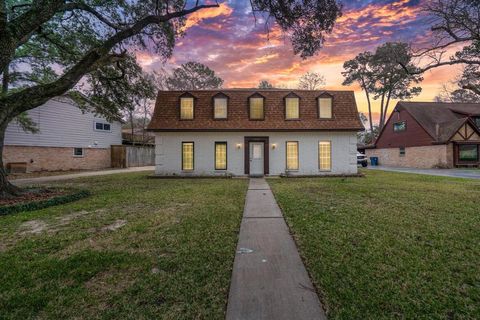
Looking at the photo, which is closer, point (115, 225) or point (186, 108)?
point (115, 225)

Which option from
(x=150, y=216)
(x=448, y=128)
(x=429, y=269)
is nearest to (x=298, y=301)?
(x=429, y=269)

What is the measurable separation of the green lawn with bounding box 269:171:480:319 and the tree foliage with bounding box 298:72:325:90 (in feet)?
101

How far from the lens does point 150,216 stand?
17.9ft

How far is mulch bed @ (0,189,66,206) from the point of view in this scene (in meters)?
6.64

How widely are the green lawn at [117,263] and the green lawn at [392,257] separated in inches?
52.2

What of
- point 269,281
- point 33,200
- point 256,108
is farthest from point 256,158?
point 269,281

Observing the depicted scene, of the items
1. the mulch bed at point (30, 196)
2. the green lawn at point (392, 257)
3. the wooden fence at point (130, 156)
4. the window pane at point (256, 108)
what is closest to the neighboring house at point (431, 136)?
the window pane at point (256, 108)

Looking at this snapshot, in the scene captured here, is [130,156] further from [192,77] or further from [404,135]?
[404,135]

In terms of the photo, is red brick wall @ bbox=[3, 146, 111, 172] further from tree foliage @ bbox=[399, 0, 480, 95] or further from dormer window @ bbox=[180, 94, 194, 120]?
tree foliage @ bbox=[399, 0, 480, 95]

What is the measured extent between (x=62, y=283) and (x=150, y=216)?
2.80 metres

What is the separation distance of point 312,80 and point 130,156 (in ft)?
93.3

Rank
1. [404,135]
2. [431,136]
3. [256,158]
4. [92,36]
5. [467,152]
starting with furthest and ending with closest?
1. [404,135]
2. [431,136]
3. [467,152]
4. [256,158]
5. [92,36]

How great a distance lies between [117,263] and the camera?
3.11 meters

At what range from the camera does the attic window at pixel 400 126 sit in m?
25.7
